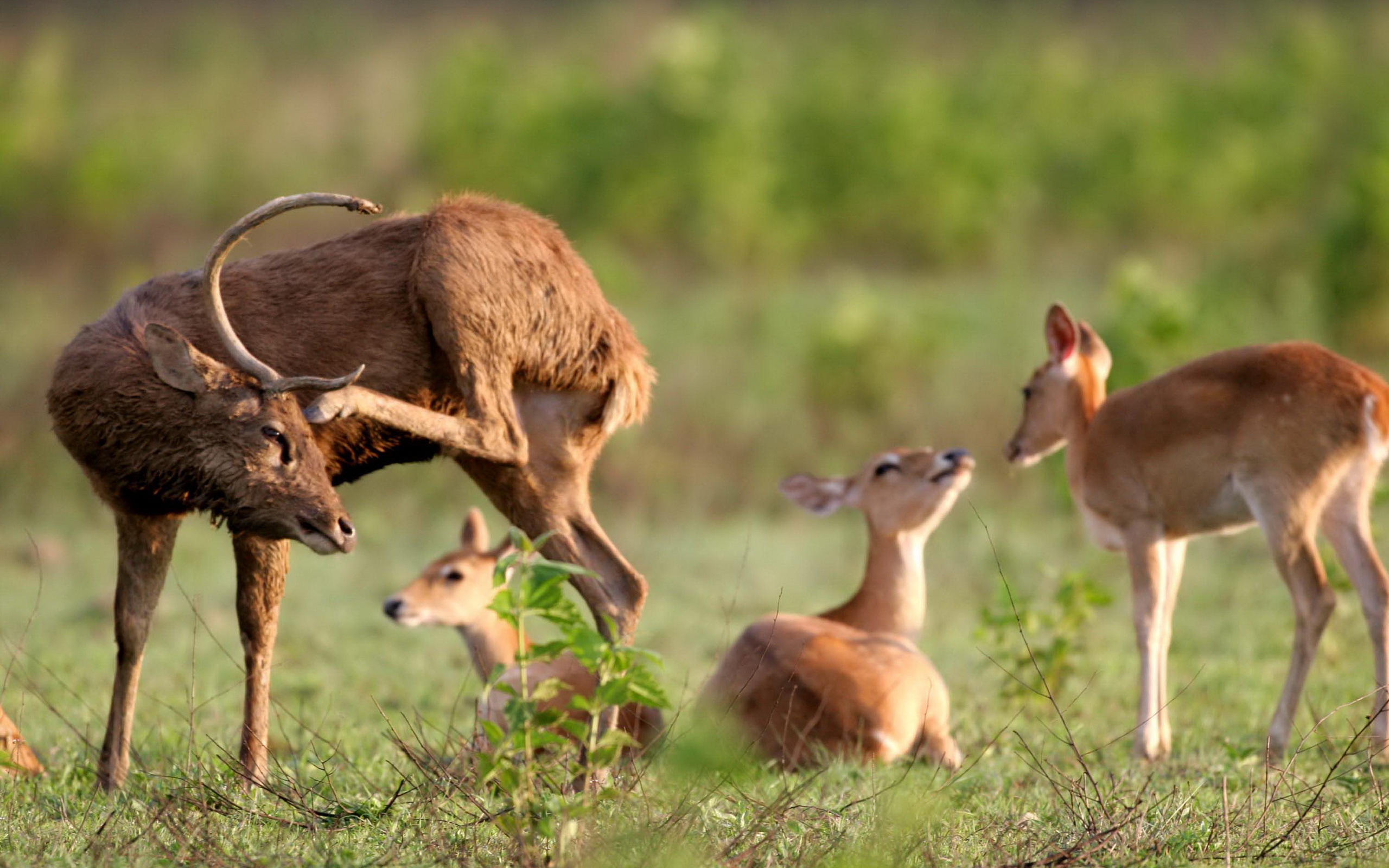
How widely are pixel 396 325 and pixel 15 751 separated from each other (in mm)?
1983

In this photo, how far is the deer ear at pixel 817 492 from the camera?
758cm

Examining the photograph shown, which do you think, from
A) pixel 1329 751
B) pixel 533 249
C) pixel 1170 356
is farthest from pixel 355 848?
pixel 1170 356

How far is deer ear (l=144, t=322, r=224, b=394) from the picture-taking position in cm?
500

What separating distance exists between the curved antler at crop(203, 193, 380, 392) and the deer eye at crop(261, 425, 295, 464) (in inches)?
5.0

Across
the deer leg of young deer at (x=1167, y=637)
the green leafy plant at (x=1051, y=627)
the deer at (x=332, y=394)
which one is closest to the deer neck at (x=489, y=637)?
the deer at (x=332, y=394)

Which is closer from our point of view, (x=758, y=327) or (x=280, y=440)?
(x=280, y=440)

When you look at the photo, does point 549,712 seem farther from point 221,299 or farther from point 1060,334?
point 1060,334

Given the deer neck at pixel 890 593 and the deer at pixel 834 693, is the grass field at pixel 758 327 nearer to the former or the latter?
the deer at pixel 834 693

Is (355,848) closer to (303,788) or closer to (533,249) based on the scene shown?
(303,788)

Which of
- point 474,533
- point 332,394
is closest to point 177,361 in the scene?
Result: point 332,394

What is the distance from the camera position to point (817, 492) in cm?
765

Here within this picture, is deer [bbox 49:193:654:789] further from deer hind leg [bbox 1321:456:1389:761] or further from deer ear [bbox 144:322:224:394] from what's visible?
deer hind leg [bbox 1321:456:1389:761]

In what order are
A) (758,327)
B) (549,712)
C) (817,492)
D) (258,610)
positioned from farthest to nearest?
(758,327)
(817,492)
(258,610)
(549,712)

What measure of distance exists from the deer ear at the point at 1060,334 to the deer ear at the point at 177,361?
386cm
